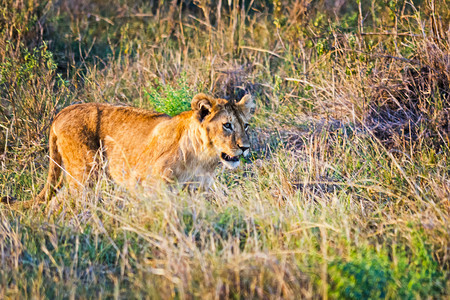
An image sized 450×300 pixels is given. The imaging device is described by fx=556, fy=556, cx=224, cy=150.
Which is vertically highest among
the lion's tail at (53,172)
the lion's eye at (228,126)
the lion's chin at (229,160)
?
the lion's eye at (228,126)

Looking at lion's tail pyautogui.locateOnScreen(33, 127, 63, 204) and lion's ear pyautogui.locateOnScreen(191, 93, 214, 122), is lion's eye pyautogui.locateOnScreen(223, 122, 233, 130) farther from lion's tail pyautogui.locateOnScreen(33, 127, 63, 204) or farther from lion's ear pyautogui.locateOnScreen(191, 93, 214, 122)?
lion's tail pyautogui.locateOnScreen(33, 127, 63, 204)

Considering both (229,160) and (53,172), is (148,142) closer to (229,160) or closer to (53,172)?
(229,160)

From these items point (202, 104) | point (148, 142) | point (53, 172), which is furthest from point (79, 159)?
point (202, 104)

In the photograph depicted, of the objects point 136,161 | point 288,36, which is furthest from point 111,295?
point 288,36

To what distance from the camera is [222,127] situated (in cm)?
482

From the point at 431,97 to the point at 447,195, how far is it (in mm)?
1878

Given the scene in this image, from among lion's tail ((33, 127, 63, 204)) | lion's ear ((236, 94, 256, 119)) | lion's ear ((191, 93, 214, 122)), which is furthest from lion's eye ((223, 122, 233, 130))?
lion's tail ((33, 127, 63, 204))

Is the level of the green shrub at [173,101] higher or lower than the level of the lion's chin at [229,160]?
higher

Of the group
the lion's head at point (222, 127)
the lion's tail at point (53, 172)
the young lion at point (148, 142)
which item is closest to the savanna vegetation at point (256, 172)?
the lion's tail at point (53, 172)

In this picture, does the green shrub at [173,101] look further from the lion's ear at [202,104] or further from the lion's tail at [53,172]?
the lion's ear at [202,104]

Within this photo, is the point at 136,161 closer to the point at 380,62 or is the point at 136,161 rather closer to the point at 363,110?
the point at 363,110

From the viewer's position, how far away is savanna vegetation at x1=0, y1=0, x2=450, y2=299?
3436 mm

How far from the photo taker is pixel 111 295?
3.54 meters

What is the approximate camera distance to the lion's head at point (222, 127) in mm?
4801
